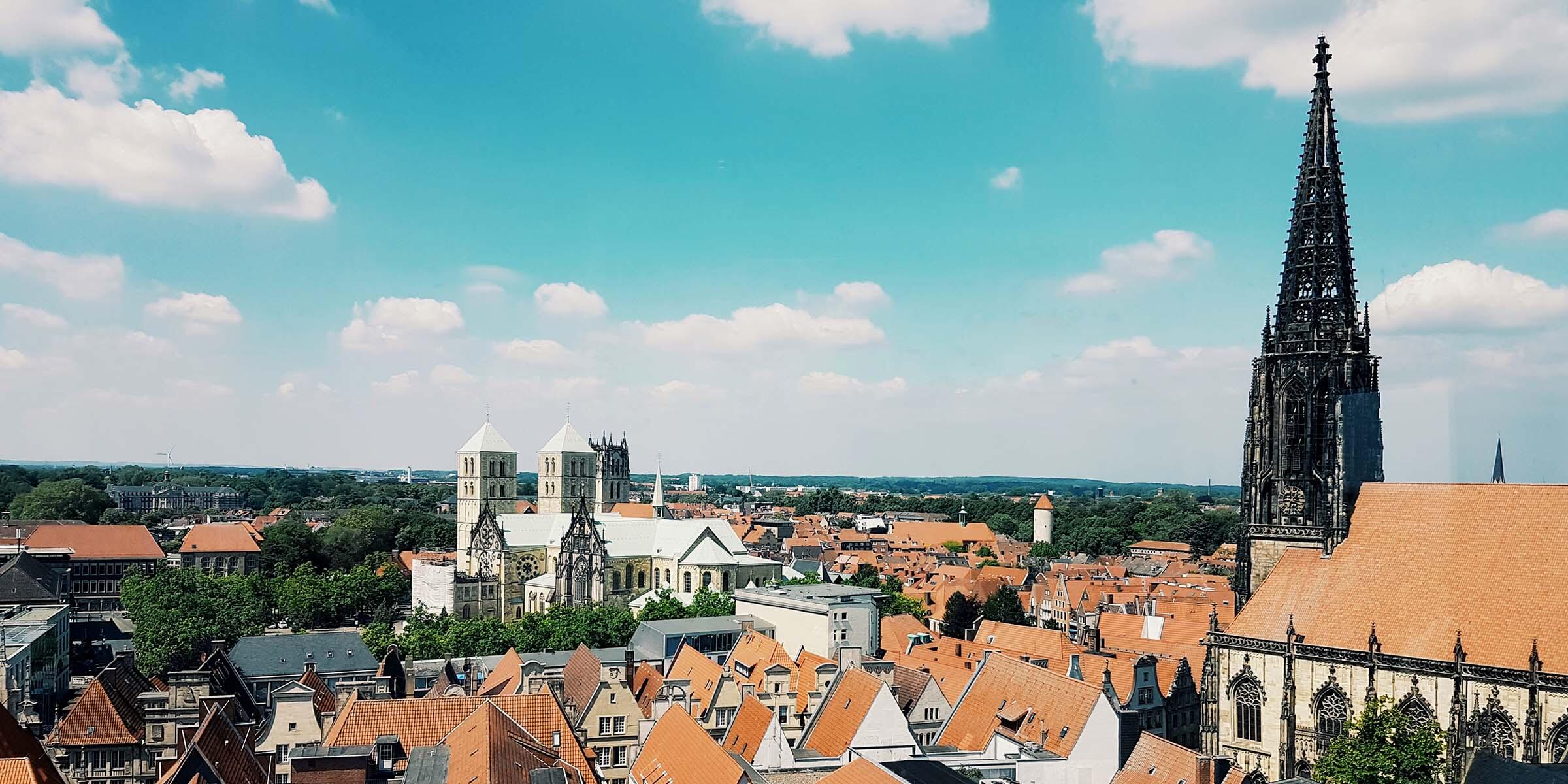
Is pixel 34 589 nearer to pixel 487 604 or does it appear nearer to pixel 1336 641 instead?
pixel 487 604

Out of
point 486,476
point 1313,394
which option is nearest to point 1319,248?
point 1313,394

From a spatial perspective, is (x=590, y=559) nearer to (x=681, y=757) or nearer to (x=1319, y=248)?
(x=681, y=757)

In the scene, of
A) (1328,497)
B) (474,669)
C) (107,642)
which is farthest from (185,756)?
(107,642)

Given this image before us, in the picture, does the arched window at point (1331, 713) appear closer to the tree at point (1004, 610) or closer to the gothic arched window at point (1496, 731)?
the gothic arched window at point (1496, 731)

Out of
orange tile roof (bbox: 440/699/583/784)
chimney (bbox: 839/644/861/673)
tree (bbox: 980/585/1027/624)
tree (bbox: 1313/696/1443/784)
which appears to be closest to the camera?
orange tile roof (bbox: 440/699/583/784)

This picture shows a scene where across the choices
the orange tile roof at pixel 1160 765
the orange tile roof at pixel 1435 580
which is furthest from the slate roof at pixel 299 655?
the orange tile roof at pixel 1435 580

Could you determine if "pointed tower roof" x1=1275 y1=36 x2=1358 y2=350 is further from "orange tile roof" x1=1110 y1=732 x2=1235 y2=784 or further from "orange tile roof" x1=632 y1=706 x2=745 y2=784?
"orange tile roof" x1=632 y1=706 x2=745 y2=784

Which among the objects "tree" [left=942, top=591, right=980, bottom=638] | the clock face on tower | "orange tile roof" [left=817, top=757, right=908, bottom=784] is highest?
the clock face on tower

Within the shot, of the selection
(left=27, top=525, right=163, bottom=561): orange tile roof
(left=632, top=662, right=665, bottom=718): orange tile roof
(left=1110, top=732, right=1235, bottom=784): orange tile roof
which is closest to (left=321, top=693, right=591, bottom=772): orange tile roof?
(left=632, top=662, right=665, bottom=718): orange tile roof
